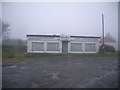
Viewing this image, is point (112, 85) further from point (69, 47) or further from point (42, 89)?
point (69, 47)

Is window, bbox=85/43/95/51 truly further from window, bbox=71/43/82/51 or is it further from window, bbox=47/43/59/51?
window, bbox=47/43/59/51

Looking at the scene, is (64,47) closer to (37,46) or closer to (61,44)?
(61,44)

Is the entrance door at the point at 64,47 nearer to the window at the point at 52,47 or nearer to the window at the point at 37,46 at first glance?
the window at the point at 52,47

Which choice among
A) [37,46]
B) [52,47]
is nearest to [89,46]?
[52,47]

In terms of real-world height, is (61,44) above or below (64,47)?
Answer: above

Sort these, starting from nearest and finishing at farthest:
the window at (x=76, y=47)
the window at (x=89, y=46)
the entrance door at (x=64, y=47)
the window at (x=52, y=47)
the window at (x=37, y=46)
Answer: the window at (x=37, y=46) < the window at (x=52, y=47) < the entrance door at (x=64, y=47) < the window at (x=76, y=47) < the window at (x=89, y=46)

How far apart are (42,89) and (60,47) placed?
16.8 meters

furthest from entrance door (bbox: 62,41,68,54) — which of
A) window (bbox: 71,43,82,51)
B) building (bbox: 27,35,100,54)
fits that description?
window (bbox: 71,43,82,51)

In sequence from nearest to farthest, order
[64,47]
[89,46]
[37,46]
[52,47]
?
[37,46], [52,47], [64,47], [89,46]

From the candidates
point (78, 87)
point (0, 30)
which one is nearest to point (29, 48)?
point (0, 30)

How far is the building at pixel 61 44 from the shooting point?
2106 centimetres

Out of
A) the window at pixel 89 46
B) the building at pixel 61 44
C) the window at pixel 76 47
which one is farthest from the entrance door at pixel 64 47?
the window at pixel 89 46

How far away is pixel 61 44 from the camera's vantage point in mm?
21953

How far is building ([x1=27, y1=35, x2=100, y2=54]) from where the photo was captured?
2106cm
